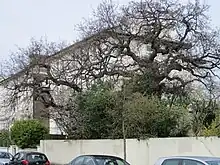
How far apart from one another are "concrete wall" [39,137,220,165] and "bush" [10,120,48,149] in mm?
5961

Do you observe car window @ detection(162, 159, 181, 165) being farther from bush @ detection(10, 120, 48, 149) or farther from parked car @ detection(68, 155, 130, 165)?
bush @ detection(10, 120, 48, 149)

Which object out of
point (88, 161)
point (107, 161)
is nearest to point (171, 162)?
point (107, 161)

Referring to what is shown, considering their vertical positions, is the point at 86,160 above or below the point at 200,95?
below

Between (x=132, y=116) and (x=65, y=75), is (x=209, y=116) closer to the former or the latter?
(x=132, y=116)

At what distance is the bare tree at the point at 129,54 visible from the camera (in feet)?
102

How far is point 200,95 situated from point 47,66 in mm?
9904

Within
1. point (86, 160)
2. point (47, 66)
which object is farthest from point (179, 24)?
point (86, 160)

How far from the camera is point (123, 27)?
31.2 m

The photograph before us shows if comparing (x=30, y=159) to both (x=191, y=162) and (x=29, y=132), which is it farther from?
(x=191, y=162)

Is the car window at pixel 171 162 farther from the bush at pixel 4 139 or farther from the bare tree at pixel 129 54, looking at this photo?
the bush at pixel 4 139

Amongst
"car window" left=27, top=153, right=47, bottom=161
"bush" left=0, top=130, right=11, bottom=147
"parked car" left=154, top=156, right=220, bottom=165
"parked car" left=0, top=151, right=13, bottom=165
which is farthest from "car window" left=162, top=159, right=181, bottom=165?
"bush" left=0, top=130, right=11, bottom=147

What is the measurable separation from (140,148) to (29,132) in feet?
53.2

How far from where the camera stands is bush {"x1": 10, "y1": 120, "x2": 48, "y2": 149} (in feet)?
130

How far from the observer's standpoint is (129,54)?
3231 centimetres
